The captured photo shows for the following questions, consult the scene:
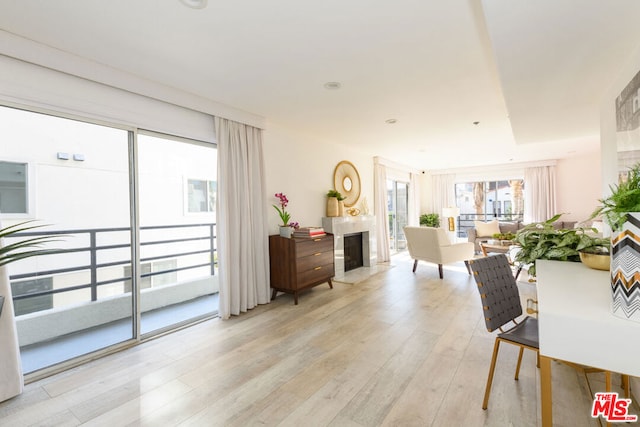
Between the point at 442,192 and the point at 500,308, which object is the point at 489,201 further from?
the point at 500,308

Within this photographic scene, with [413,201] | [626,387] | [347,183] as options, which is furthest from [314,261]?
[413,201]

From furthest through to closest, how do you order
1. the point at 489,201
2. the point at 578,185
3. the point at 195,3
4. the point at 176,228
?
the point at 489,201 < the point at 578,185 < the point at 176,228 < the point at 195,3

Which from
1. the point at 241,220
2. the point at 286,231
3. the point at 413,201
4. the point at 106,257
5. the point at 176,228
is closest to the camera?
the point at 106,257

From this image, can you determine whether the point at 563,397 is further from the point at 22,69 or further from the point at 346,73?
the point at 22,69

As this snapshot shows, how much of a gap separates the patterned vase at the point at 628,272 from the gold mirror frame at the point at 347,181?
426cm

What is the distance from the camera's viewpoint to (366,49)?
7.11 ft

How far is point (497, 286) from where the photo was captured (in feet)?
6.33

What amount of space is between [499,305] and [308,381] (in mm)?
1363

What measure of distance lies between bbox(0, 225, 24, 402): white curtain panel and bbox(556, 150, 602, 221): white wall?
9.63 meters

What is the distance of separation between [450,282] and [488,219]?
17.2ft

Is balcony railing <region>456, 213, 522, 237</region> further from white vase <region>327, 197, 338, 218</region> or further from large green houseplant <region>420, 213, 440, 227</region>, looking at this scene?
white vase <region>327, 197, 338, 218</region>

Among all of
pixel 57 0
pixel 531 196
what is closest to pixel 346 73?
pixel 57 0

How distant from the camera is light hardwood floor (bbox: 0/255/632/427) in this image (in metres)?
1.71

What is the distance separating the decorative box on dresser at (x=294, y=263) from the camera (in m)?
3.72
